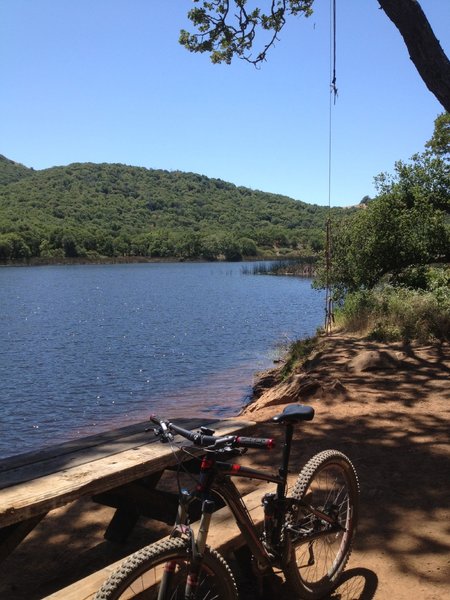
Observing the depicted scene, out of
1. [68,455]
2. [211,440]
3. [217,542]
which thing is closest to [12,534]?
[68,455]

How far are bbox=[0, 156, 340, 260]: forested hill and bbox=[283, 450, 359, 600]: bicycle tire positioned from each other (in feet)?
385

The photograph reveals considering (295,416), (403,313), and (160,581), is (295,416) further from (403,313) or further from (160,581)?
(403,313)

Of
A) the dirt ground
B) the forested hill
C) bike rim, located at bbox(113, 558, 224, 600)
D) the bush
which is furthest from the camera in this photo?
the forested hill

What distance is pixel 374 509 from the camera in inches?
175

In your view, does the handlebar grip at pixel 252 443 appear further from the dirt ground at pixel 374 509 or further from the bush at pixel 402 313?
the bush at pixel 402 313

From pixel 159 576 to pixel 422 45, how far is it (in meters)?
6.26

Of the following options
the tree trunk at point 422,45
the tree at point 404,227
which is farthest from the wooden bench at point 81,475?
the tree at point 404,227

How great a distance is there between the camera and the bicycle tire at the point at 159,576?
214 centimetres

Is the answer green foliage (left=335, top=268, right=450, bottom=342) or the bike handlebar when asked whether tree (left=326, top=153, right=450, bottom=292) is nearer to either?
green foliage (left=335, top=268, right=450, bottom=342)

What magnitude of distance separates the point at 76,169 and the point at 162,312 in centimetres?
17401

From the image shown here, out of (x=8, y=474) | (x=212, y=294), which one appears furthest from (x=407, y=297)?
(x=212, y=294)

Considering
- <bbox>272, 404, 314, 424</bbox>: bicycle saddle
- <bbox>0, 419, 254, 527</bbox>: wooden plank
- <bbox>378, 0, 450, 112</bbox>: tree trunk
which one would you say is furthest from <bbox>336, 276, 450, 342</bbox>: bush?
<bbox>272, 404, 314, 424</bbox>: bicycle saddle

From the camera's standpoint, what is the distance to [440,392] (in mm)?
8211

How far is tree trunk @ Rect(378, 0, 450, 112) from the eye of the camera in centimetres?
640
